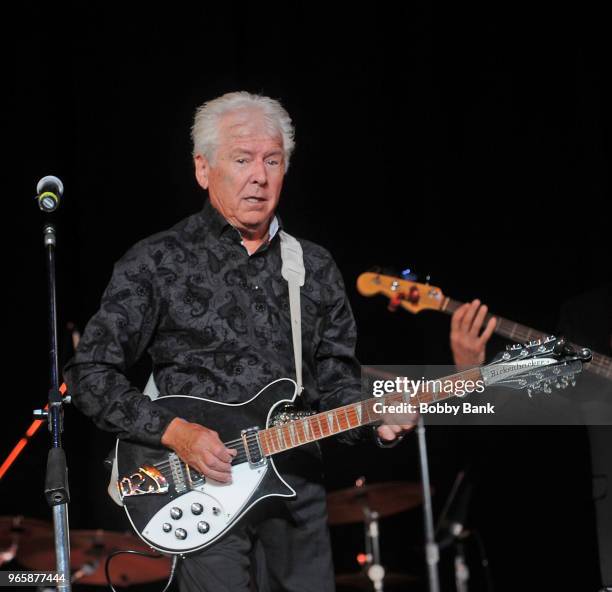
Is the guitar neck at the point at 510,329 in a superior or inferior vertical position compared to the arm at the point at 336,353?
superior

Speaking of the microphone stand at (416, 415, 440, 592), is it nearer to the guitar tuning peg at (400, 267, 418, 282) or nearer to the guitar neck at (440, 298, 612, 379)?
the guitar neck at (440, 298, 612, 379)

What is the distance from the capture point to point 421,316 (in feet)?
13.7

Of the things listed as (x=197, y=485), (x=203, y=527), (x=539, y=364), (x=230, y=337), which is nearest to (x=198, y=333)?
(x=230, y=337)

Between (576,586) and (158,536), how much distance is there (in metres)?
2.46

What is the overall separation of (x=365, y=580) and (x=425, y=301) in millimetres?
1320

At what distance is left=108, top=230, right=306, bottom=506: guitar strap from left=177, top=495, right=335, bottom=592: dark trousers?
0.34 metres

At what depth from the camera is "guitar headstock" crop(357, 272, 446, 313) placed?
3975 millimetres

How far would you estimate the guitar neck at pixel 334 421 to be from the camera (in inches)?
112

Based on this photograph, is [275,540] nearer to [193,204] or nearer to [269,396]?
[269,396]

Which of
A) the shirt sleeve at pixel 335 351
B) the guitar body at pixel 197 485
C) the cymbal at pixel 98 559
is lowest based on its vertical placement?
the cymbal at pixel 98 559

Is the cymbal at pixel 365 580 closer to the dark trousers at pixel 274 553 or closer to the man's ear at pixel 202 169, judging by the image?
the dark trousers at pixel 274 553

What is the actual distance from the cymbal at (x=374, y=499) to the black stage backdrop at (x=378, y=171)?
135 millimetres

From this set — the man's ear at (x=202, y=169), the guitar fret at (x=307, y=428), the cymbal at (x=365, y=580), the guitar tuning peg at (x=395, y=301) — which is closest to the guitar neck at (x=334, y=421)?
the guitar fret at (x=307, y=428)

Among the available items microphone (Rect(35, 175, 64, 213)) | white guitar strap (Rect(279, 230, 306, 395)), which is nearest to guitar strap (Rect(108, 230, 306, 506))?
white guitar strap (Rect(279, 230, 306, 395))
